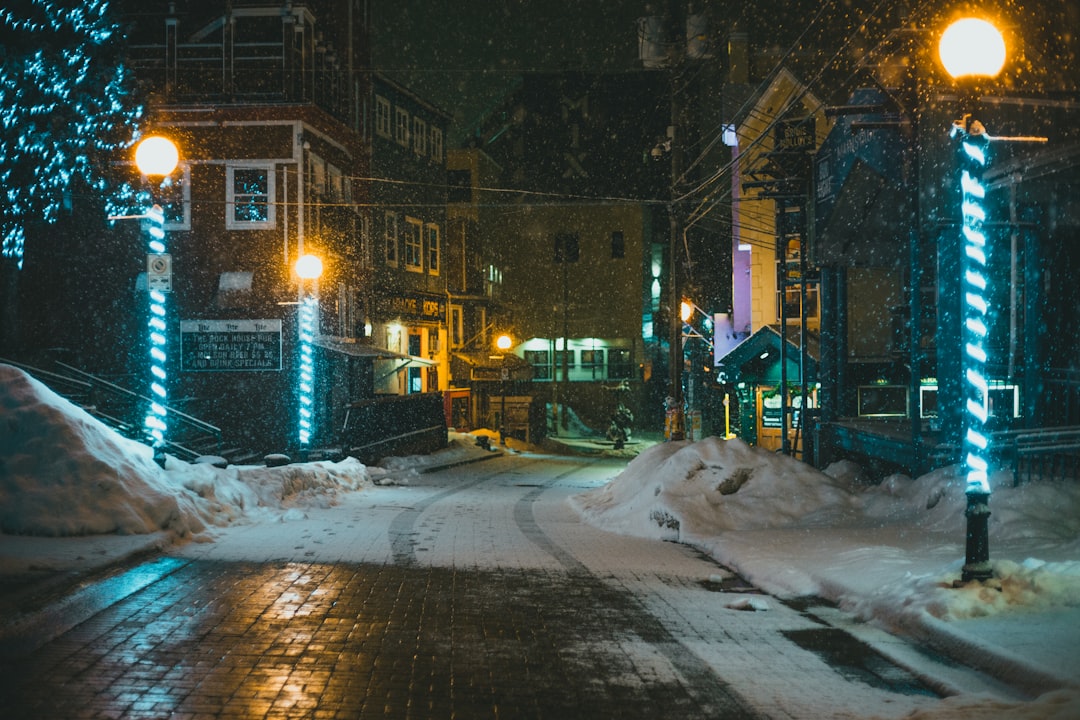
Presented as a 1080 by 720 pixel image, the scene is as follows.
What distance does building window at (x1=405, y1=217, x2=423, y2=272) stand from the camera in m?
44.0

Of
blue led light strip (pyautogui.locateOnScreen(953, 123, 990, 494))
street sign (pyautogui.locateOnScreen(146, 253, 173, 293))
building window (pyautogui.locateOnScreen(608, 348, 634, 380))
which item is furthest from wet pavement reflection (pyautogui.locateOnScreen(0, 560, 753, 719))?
building window (pyautogui.locateOnScreen(608, 348, 634, 380))

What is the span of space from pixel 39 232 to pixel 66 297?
229cm

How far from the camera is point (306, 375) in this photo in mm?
27656

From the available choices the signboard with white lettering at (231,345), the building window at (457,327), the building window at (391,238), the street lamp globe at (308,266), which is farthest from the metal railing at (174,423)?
the building window at (457,327)

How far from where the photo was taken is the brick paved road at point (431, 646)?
5953 millimetres

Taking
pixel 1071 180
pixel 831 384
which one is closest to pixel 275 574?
pixel 1071 180

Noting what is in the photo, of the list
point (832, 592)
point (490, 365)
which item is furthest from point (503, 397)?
point (832, 592)

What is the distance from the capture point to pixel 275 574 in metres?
10.4

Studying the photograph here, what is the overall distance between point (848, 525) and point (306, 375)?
719 inches

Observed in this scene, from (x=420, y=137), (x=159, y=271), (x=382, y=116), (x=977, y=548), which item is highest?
(x=420, y=137)

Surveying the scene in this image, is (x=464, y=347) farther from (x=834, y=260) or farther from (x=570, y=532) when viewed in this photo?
(x=570, y=532)

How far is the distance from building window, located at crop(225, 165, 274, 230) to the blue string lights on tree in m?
9.08

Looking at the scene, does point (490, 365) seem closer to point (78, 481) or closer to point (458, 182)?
point (458, 182)

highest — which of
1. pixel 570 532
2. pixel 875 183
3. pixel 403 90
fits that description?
pixel 403 90
